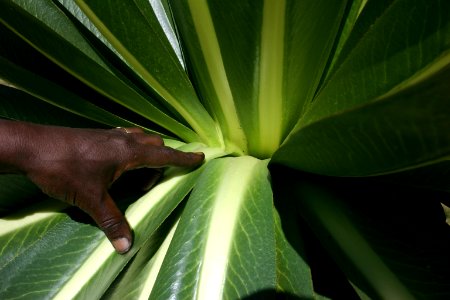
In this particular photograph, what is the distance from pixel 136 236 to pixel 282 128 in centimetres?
33

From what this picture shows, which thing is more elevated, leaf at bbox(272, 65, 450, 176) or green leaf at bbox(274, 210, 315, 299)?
leaf at bbox(272, 65, 450, 176)

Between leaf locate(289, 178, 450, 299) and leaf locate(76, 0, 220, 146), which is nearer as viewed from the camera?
leaf locate(289, 178, 450, 299)

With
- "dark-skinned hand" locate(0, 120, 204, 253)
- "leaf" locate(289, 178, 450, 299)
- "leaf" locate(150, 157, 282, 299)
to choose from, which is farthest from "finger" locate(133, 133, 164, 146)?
"leaf" locate(289, 178, 450, 299)

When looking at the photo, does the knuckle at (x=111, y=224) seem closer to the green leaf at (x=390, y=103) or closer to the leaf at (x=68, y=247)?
the leaf at (x=68, y=247)

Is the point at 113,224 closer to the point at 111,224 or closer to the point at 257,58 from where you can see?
the point at 111,224

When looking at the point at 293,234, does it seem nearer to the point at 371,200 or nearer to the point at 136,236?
the point at 371,200

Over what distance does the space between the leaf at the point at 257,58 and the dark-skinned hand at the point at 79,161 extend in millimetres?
176

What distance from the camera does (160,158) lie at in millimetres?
825

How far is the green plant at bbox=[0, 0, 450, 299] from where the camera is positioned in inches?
23.2

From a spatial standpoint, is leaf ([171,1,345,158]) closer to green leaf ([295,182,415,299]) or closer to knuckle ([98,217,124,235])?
green leaf ([295,182,415,299])

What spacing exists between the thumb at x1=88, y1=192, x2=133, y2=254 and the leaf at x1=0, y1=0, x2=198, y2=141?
0.26 m

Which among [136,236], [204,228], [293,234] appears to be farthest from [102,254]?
[293,234]

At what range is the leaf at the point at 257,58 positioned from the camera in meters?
0.71

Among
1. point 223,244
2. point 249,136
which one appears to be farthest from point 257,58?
point 223,244
